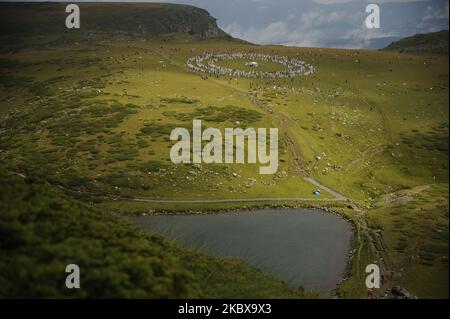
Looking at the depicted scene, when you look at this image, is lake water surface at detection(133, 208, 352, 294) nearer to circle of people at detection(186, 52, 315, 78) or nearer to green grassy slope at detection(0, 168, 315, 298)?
green grassy slope at detection(0, 168, 315, 298)

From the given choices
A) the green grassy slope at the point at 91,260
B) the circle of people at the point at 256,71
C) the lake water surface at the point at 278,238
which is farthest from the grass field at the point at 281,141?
the circle of people at the point at 256,71

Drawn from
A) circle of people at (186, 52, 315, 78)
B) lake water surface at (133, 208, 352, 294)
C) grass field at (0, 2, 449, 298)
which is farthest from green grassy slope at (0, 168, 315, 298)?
circle of people at (186, 52, 315, 78)

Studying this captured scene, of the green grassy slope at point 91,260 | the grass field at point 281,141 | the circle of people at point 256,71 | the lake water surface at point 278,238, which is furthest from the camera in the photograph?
the circle of people at point 256,71

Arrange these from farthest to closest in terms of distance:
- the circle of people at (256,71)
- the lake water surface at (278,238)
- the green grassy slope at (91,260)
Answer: the circle of people at (256,71)
the lake water surface at (278,238)
the green grassy slope at (91,260)

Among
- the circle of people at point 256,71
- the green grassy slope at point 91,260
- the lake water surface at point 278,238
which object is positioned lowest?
the lake water surface at point 278,238

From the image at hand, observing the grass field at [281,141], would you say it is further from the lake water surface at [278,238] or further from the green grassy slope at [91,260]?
the lake water surface at [278,238]

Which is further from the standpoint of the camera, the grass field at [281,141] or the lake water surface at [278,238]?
the grass field at [281,141]

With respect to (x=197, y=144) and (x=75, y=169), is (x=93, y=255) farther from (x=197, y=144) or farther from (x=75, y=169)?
(x=197, y=144)

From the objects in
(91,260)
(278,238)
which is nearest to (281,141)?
(278,238)
